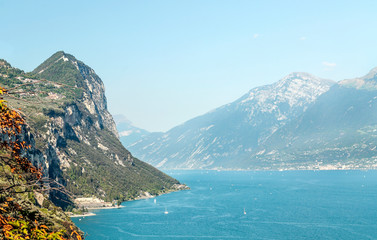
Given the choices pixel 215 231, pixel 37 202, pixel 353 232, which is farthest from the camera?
pixel 215 231

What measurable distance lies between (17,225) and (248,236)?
603 ft

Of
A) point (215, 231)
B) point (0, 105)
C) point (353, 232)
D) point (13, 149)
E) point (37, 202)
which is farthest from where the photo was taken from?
point (215, 231)

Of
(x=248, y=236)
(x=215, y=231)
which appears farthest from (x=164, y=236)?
(x=248, y=236)

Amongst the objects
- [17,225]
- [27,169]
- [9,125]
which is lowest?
[17,225]

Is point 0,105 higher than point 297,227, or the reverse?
point 0,105

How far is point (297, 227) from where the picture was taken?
199m

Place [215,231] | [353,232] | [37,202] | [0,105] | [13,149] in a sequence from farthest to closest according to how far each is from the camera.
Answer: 1. [215,231]
2. [353,232]
3. [37,202]
4. [13,149]
5. [0,105]

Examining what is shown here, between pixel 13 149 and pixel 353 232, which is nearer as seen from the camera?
pixel 13 149

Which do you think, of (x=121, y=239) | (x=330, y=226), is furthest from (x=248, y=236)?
(x=121, y=239)

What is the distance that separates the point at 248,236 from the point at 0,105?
607ft

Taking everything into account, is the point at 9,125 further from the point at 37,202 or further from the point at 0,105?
the point at 37,202

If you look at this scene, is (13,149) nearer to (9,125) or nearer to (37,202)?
(9,125)

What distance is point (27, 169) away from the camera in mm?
12898

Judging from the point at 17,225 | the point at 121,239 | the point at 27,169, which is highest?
the point at 27,169
